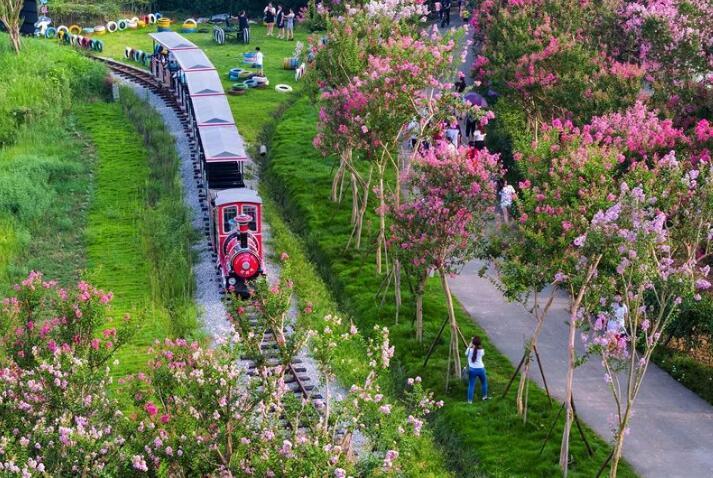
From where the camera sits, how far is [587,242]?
22.7m

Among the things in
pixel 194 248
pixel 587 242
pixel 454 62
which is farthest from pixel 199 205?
pixel 587 242

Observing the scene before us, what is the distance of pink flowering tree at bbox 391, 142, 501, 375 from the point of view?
28.6m

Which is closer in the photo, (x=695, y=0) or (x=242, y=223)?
(x=242, y=223)

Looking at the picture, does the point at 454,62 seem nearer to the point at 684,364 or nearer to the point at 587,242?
the point at 684,364

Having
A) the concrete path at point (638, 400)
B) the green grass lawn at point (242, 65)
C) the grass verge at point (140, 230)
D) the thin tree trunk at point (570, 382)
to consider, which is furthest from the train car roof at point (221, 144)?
the thin tree trunk at point (570, 382)

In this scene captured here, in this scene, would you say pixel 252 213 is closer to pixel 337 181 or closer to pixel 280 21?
pixel 337 181

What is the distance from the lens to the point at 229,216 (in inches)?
1358

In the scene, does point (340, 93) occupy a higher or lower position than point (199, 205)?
higher

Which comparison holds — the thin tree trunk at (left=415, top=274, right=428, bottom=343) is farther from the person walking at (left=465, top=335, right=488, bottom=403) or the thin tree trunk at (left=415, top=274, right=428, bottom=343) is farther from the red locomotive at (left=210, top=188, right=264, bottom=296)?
the red locomotive at (left=210, top=188, right=264, bottom=296)

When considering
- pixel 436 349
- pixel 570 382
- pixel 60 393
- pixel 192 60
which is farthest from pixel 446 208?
pixel 192 60

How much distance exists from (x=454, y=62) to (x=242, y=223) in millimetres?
9551

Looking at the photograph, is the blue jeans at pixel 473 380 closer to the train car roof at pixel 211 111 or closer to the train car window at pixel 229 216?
the train car window at pixel 229 216

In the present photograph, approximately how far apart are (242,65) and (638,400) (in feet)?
129

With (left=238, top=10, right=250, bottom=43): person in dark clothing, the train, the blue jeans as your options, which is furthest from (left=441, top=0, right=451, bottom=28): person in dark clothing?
the blue jeans
